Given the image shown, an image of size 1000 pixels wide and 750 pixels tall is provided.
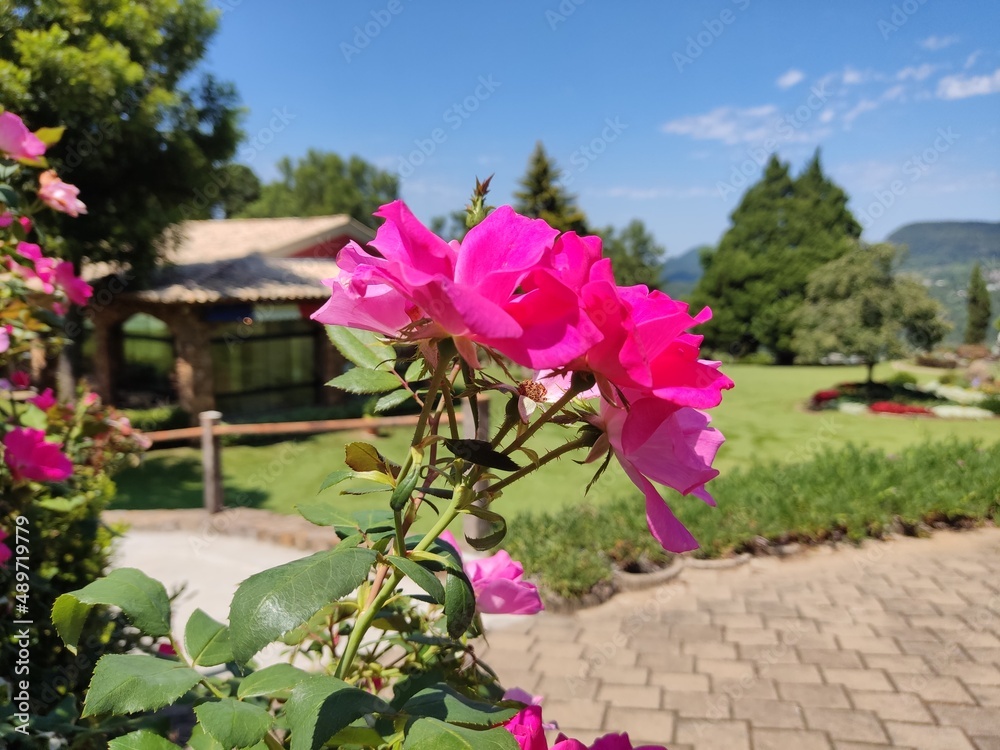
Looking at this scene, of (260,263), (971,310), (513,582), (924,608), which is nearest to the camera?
(513,582)

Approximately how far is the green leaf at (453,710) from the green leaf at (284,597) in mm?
A: 164

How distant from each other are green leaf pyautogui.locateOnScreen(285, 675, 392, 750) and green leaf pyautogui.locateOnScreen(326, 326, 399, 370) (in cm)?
26

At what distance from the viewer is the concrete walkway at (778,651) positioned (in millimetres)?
2770

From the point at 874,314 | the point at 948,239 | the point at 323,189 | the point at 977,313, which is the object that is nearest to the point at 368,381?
the point at 874,314

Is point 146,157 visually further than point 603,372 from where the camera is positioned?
Yes

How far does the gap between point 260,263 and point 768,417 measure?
992 cm

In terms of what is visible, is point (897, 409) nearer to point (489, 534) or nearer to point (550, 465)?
point (550, 465)

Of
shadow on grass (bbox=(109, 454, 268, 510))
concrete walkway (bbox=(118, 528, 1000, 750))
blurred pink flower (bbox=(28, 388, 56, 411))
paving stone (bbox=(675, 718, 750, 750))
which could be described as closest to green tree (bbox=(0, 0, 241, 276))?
shadow on grass (bbox=(109, 454, 268, 510))

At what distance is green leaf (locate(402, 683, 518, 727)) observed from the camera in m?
0.53

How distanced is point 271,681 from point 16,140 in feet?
3.72

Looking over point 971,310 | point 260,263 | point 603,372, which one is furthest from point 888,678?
point 971,310

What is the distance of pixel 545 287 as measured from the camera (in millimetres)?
412

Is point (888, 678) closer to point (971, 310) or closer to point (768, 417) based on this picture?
point (768, 417)

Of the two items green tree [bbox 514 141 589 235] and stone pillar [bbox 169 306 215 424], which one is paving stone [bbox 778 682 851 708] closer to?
stone pillar [bbox 169 306 215 424]
